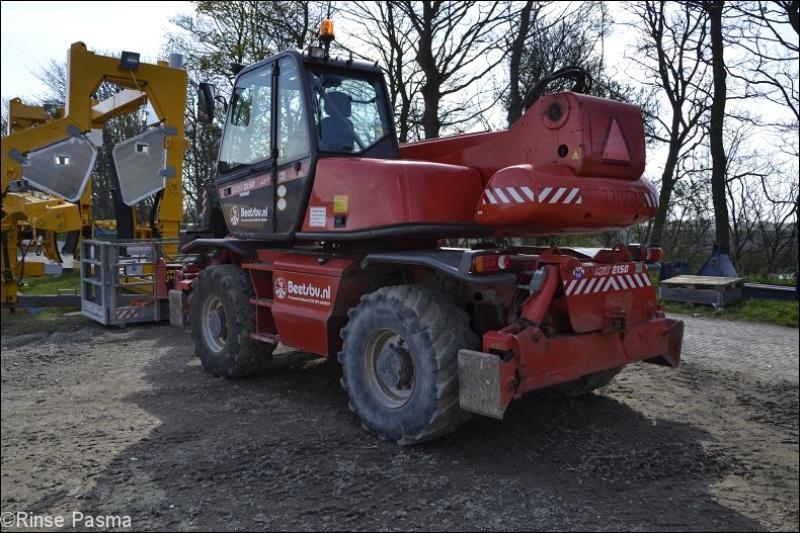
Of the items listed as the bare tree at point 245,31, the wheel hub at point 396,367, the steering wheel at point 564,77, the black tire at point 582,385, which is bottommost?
the black tire at point 582,385

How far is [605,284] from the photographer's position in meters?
4.70

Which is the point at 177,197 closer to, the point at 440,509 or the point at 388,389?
the point at 388,389

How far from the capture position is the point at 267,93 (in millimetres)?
5934

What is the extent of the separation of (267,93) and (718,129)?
10.2 meters

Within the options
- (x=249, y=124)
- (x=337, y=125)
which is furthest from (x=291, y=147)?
(x=249, y=124)

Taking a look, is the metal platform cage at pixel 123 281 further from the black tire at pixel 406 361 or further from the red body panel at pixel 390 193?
the black tire at pixel 406 361

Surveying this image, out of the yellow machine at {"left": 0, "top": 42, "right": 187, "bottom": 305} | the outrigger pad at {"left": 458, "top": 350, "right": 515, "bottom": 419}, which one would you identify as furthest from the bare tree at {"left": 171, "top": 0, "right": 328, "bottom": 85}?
the outrigger pad at {"left": 458, "top": 350, "right": 515, "bottom": 419}

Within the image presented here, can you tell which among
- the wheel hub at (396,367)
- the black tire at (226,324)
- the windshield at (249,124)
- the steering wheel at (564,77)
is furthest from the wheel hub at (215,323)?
the steering wheel at (564,77)

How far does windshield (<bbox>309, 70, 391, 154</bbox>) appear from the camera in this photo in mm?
5469

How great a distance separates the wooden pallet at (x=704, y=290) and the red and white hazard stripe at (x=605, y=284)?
5726mm

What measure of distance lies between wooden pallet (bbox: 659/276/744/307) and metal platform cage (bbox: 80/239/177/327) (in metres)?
7.66

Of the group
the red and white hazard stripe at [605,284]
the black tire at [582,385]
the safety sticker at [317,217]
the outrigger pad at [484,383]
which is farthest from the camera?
the black tire at [582,385]

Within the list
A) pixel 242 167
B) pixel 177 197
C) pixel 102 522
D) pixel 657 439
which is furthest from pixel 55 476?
pixel 177 197

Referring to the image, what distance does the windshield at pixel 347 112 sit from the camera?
5.47m
